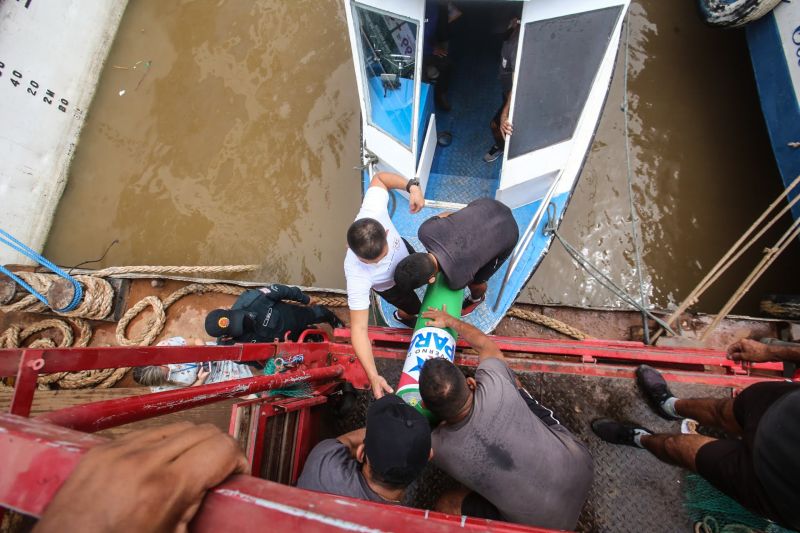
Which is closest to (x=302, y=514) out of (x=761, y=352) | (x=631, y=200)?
(x=761, y=352)

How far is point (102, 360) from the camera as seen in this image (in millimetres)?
1330

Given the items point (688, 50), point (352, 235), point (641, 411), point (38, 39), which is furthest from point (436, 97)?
point (38, 39)

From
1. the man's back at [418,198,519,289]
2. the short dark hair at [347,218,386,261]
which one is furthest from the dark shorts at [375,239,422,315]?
the short dark hair at [347,218,386,261]

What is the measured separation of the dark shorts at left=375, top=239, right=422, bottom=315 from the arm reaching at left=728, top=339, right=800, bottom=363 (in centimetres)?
212

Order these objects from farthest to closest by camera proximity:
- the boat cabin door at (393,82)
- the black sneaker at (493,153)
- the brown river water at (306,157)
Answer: the brown river water at (306,157) < the black sneaker at (493,153) < the boat cabin door at (393,82)

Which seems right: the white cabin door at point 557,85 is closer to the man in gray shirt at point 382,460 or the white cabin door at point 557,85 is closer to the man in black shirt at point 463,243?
the man in black shirt at point 463,243

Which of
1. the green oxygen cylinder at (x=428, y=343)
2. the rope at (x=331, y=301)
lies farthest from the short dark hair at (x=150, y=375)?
the green oxygen cylinder at (x=428, y=343)

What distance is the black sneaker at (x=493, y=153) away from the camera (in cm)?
429

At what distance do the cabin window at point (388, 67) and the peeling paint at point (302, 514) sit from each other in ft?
10.7

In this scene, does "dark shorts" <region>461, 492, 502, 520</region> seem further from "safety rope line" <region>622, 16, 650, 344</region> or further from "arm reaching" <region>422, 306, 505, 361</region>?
"safety rope line" <region>622, 16, 650, 344</region>

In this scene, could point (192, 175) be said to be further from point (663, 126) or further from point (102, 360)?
point (663, 126)

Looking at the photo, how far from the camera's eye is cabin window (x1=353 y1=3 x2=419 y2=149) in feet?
10.8

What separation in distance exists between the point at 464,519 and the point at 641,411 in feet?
6.76

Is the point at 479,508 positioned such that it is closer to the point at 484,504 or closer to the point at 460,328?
the point at 484,504
